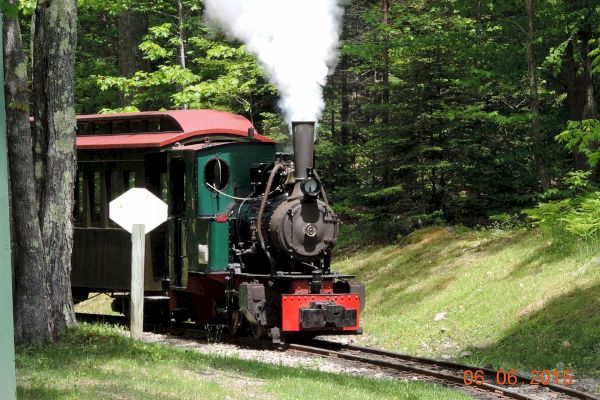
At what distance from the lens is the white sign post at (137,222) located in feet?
40.2

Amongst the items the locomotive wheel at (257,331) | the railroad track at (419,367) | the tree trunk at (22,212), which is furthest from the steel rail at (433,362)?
the tree trunk at (22,212)

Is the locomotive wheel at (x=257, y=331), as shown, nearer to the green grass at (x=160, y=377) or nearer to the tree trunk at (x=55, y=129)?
the green grass at (x=160, y=377)

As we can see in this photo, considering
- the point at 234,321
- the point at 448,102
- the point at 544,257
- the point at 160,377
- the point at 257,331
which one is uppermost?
the point at 448,102

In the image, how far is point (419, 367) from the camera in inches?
518

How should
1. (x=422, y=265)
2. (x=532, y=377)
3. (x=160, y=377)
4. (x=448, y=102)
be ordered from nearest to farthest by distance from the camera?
1. (x=160, y=377)
2. (x=532, y=377)
3. (x=422, y=265)
4. (x=448, y=102)

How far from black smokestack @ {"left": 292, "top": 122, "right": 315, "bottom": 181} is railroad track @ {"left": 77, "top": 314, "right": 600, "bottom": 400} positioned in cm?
265

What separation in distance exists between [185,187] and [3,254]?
36.4 ft

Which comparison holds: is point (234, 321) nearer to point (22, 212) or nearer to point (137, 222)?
point (137, 222)

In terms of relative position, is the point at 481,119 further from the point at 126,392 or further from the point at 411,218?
the point at 126,392

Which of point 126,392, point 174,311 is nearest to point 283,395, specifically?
point 126,392

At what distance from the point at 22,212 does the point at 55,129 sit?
4.34 feet

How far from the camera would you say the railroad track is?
11.0m

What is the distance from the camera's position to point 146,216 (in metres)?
12.4

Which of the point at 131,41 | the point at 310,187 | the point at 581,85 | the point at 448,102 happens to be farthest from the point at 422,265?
the point at 131,41
